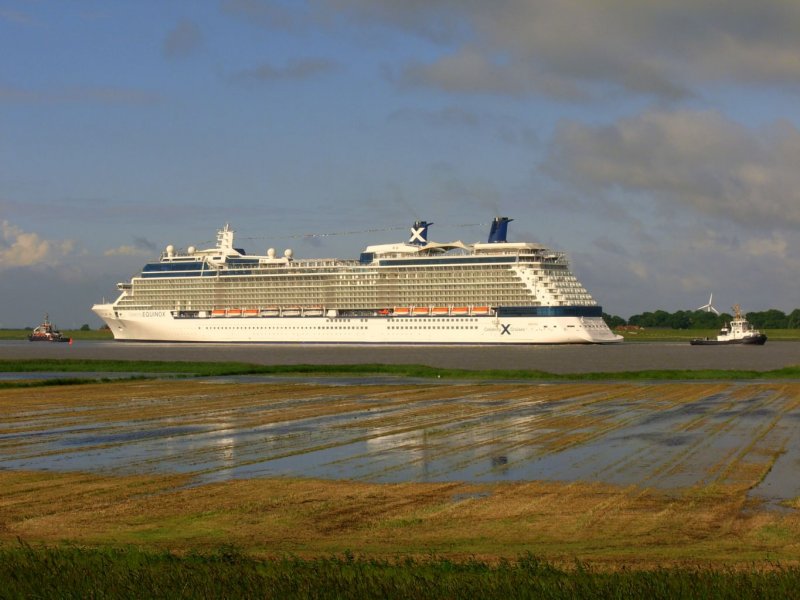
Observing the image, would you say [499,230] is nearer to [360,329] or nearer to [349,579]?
[360,329]

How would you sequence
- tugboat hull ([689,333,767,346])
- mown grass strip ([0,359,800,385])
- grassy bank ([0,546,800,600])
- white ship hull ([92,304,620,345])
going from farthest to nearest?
tugboat hull ([689,333,767,346]) < white ship hull ([92,304,620,345]) < mown grass strip ([0,359,800,385]) < grassy bank ([0,546,800,600])

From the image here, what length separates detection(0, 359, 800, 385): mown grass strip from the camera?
55375mm

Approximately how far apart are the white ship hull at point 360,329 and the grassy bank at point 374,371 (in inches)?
2603

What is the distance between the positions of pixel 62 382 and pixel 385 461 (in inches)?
1219

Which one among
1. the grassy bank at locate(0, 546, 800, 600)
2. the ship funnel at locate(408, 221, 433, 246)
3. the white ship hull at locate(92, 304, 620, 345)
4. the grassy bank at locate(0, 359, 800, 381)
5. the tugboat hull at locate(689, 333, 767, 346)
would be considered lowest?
the grassy bank at locate(0, 546, 800, 600)

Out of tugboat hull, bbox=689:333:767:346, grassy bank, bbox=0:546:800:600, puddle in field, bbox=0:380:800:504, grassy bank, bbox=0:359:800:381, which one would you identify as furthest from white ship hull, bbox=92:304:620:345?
grassy bank, bbox=0:546:800:600

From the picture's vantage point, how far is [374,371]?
61562 mm

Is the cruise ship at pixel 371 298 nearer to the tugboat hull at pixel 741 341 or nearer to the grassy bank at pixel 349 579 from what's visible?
the tugboat hull at pixel 741 341

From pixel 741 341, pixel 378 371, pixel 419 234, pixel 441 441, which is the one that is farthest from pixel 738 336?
pixel 441 441

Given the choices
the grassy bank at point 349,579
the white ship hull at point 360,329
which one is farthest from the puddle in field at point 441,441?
the white ship hull at point 360,329

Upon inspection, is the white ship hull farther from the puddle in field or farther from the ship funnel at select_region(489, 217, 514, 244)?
the puddle in field

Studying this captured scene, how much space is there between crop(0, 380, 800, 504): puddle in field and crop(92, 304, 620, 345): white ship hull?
90.7 metres

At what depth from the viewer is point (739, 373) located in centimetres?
5672

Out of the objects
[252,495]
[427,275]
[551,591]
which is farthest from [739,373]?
[427,275]
